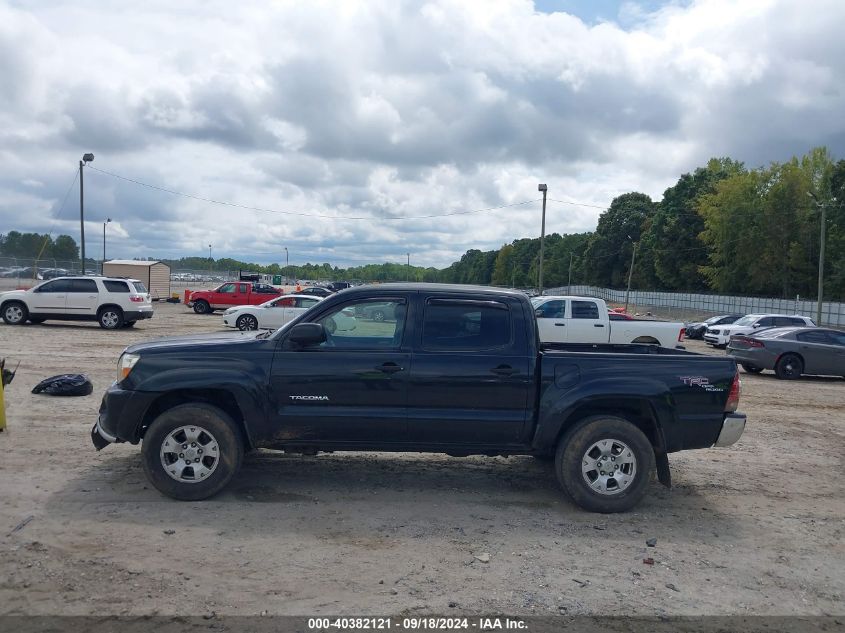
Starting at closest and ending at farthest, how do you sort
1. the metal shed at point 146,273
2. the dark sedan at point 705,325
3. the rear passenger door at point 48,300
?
the rear passenger door at point 48,300, the dark sedan at point 705,325, the metal shed at point 146,273

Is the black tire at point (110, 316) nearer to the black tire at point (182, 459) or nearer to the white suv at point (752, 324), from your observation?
the black tire at point (182, 459)

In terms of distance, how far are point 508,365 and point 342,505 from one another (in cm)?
187

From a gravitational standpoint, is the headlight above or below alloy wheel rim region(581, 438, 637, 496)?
above

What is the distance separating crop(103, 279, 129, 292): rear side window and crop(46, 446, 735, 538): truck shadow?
17.1 metres

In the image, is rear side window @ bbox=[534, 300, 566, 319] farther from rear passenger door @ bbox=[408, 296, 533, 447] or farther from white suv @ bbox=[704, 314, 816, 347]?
rear passenger door @ bbox=[408, 296, 533, 447]

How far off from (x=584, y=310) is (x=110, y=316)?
49.0 feet

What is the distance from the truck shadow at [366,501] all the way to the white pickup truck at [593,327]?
36.7ft

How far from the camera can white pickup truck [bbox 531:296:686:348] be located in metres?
18.6

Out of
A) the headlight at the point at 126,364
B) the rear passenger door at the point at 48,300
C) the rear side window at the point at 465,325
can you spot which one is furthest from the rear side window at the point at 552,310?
the rear passenger door at the point at 48,300

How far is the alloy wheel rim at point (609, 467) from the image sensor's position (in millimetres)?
6320

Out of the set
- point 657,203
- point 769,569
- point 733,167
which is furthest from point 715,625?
point 657,203

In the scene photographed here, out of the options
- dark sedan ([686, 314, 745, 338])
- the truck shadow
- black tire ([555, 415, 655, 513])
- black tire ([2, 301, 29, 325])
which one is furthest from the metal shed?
black tire ([555, 415, 655, 513])

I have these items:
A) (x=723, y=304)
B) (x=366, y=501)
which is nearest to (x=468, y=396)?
(x=366, y=501)

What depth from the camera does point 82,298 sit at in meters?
23.1
